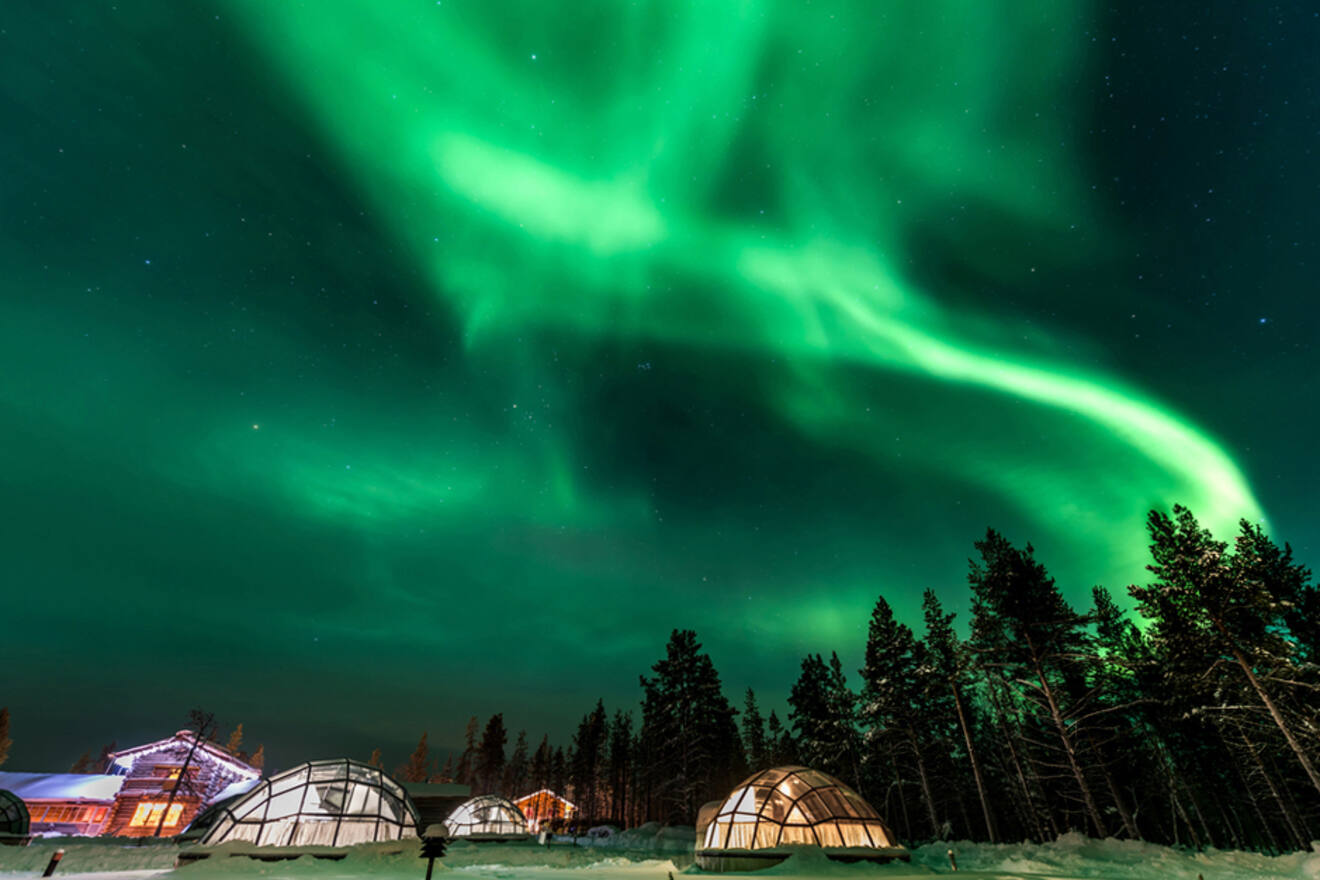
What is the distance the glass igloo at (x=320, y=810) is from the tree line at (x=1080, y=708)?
23.1m

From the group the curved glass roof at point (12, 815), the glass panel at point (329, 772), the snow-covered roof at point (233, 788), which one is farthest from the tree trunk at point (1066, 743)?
the snow-covered roof at point (233, 788)

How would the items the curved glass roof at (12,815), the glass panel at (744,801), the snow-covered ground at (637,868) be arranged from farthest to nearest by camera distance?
the curved glass roof at (12,815), the glass panel at (744,801), the snow-covered ground at (637,868)

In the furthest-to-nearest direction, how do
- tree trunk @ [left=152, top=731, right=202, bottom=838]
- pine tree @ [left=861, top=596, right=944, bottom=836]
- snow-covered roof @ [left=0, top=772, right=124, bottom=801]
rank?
1. snow-covered roof @ [left=0, top=772, right=124, bottom=801]
2. tree trunk @ [left=152, top=731, right=202, bottom=838]
3. pine tree @ [left=861, top=596, right=944, bottom=836]

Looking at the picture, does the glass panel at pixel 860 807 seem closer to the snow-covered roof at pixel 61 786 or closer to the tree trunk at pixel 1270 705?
the tree trunk at pixel 1270 705

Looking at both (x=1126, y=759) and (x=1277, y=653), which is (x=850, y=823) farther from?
(x=1126, y=759)

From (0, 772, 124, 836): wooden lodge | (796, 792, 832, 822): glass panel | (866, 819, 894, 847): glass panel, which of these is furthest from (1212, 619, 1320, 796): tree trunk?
(0, 772, 124, 836): wooden lodge

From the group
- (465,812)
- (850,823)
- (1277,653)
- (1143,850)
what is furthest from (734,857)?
(465,812)

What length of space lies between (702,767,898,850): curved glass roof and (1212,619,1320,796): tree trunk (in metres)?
14.7

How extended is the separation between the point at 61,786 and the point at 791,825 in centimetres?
6489

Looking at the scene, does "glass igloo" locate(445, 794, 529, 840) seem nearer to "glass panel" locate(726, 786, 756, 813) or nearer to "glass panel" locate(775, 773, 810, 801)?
"glass panel" locate(726, 786, 756, 813)

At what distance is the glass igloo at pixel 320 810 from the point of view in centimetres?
2002

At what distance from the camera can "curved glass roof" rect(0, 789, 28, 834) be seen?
28562 mm

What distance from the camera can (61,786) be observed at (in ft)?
152

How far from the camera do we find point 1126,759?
1487 inches
